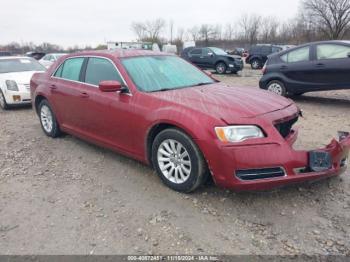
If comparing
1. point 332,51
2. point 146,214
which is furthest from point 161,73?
point 332,51

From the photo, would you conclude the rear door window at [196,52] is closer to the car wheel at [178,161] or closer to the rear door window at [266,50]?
the rear door window at [266,50]

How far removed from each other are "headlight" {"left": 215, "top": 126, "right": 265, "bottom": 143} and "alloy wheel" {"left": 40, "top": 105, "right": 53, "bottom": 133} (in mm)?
3686

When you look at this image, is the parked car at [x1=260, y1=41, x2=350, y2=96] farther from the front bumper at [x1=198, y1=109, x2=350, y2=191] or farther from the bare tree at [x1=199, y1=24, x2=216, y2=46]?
the bare tree at [x1=199, y1=24, x2=216, y2=46]

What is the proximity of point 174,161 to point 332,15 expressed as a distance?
170ft

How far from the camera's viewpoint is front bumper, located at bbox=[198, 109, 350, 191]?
3.34m

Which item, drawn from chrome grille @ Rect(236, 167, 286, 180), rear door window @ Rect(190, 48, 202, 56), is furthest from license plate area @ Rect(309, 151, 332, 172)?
rear door window @ Rect(190, 48, 202, 56)

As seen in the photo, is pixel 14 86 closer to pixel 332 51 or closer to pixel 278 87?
pixel 278 87

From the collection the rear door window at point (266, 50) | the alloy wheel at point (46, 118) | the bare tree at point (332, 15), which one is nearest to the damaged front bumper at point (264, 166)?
the alloy wheel at point (46, 118)

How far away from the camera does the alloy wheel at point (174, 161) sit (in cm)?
380

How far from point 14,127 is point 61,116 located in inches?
85.2

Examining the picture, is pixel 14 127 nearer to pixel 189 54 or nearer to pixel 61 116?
pixel 61 116

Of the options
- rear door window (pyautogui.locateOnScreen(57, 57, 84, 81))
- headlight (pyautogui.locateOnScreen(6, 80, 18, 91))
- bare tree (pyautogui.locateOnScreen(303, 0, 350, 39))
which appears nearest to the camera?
rear door window (pyautogui.locateOnScreen(57, 57, 84, 81))

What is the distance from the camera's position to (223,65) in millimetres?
19828

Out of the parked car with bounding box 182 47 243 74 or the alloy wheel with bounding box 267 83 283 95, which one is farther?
the parked car with bounding box 182 47 243 74
